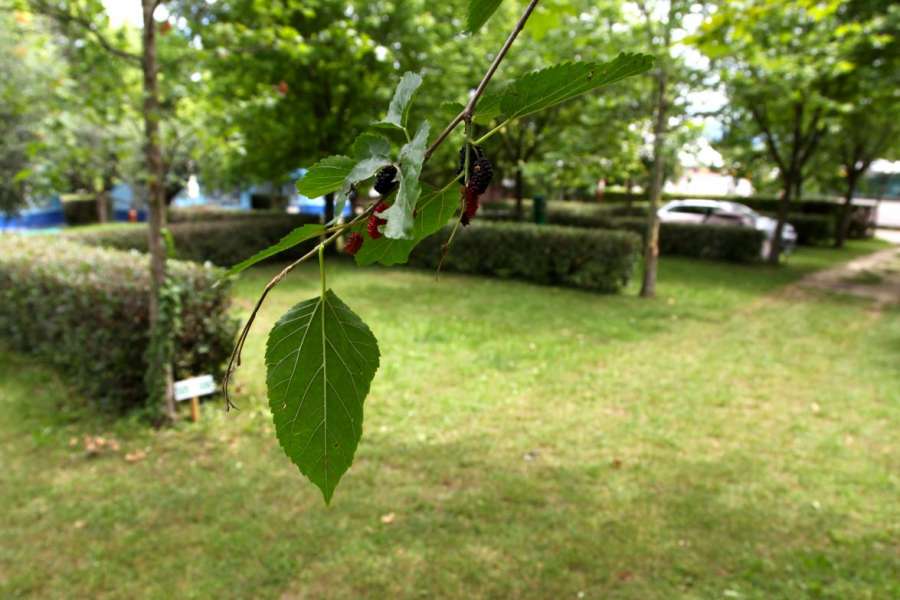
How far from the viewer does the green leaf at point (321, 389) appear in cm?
51

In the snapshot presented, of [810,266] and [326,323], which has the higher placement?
[326,323]

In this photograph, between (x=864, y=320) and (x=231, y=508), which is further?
(x=864, y=320)

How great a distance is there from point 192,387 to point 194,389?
0.03 metres

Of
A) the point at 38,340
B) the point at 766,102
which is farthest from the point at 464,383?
the point at 766,102

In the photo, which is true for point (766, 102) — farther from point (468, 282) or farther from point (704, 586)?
point (704, 586)

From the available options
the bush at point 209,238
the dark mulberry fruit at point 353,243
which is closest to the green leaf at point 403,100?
the dark mulberry fruit at point 353,243

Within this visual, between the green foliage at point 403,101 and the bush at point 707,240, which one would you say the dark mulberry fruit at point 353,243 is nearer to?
the green foliage at point 403,101

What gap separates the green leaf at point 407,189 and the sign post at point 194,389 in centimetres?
495

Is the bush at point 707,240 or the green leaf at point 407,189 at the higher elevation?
the green leaf at point 407,189

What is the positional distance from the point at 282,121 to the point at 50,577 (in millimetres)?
10276

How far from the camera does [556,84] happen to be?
0.51m

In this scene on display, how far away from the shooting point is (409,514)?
12.5ft

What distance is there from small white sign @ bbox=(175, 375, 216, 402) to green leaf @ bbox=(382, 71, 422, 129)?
191 inches

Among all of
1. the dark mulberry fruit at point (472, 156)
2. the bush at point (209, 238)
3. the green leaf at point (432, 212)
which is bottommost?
the bush at point (209, 238)
